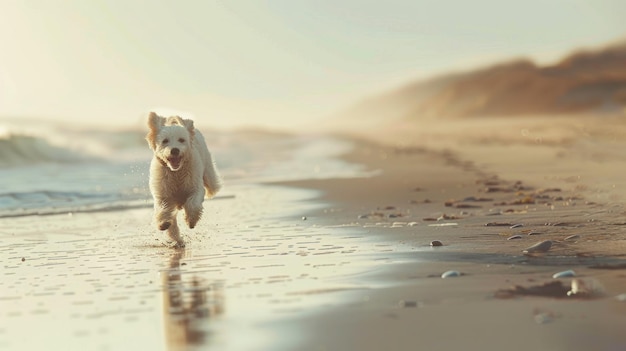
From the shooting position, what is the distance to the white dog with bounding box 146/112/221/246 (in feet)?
34.0

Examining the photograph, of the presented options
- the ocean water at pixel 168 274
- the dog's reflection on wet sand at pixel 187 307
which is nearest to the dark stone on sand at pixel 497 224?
the ocean water at pixel 168 274

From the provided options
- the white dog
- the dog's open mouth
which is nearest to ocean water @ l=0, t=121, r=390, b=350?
the white dog

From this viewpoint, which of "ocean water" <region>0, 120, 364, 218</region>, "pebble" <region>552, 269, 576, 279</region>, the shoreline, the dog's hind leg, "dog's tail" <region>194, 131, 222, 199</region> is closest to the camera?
the shoreline

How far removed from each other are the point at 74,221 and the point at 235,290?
6980mm

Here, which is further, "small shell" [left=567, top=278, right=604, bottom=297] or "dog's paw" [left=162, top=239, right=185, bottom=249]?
"dog's paw" [left=162, top=239, right=185, bottom=249]

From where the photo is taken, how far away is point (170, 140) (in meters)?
10.4

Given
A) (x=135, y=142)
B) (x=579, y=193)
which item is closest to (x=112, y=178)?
(x=579, y=193)

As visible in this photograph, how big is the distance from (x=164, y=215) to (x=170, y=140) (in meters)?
0.74

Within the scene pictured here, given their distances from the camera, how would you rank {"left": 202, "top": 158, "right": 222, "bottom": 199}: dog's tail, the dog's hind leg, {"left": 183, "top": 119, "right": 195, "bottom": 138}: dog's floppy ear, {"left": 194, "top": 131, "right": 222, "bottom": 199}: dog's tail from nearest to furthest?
the dog's hind leg → {"left": 183, "top": 119, "right": 195, "bottom": 138}: dog's floppy ear → {"left": 194, "top": 131, "right": 222, "bottom": 199}: dog's tail → {"left": 202, "top": 158, "right": 222, "bottom": 199}: dog's tail

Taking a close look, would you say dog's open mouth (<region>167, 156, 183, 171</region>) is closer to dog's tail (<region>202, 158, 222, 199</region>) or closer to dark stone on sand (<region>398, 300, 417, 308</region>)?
dog's tail (<region>202, 158, 222, 199</region>)

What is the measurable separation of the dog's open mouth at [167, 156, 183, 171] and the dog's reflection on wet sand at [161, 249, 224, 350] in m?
2.41

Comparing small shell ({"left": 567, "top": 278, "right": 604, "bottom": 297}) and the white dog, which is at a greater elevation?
the white dog

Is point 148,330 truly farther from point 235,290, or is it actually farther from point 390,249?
point 390,249

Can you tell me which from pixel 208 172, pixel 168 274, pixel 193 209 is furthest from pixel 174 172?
pixel 168 274
